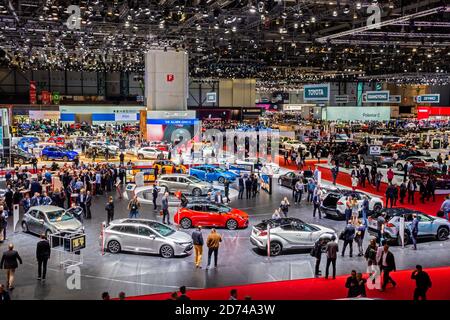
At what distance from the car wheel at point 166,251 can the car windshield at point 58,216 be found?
4.01m

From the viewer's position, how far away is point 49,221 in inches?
637

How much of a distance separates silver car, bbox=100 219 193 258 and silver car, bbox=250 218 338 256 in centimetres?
216

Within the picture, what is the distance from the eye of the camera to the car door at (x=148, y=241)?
14562mm

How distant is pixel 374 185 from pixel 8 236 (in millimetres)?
18664

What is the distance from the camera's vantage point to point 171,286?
1219cm

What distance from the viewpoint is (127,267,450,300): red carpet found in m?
11.5

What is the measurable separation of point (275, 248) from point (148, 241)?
3856mm

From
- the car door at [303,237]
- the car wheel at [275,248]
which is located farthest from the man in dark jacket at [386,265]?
the car wheel at [275,248]

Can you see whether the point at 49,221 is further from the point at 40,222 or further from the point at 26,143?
the point at 26,143

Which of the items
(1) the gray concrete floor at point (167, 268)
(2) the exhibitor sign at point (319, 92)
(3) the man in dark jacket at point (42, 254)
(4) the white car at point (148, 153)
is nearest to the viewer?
(1) the gray concrete floor at point (167, 268)

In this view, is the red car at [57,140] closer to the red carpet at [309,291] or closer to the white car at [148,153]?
the white car at [148,153]

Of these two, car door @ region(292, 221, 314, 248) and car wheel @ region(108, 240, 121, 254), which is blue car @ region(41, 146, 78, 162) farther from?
car door @ region(292, 221, 314, 248)

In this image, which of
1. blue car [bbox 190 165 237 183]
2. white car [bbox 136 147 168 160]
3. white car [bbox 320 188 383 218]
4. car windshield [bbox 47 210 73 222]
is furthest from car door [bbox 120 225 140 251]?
white car [bbox 136 147 168 160]
